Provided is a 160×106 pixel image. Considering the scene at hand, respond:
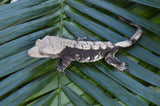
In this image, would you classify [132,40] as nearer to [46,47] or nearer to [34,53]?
[46,47]

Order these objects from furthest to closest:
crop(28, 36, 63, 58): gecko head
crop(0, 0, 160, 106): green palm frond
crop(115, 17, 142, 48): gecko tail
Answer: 1. crop(115, 17, 142, 48): gecko tail
2. crop(28, 36, 63, 58): gecko head
3. crop(0, 0, 160, 106): green palm frond

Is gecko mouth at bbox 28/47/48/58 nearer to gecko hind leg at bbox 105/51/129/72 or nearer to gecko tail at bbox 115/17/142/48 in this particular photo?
gecko hind leg at bbox 105/51/129/72

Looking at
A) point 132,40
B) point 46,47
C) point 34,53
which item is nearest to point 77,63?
point 46,47

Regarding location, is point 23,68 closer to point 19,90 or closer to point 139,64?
point 19,90

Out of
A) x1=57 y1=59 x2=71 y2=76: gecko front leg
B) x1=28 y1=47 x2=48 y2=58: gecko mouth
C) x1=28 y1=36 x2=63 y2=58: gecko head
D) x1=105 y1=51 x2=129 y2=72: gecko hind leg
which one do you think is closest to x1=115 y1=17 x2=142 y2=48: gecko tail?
x1=105 y1=51 x2=129 y2=72: gecko hind leg

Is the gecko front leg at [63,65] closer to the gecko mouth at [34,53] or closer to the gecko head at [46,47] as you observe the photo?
the gecko head at [46,47]

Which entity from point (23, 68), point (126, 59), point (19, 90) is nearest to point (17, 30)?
point (23, 68)

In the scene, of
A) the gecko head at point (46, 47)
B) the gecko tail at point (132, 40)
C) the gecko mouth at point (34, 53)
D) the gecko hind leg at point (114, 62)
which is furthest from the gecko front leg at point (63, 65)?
the gecko tail at point (132, 40)
